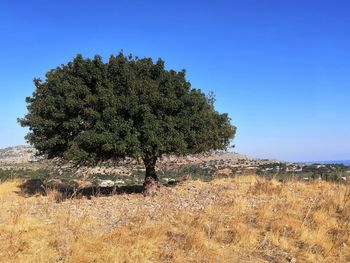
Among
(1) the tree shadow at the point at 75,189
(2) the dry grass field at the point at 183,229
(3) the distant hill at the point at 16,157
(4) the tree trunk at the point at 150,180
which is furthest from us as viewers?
(3) the distant hill at the point at 16,157

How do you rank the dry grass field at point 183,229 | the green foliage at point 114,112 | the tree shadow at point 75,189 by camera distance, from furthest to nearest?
the tree shadow at point 75,189 → the green foliage at point 114,112 → the dry grass field at point 183,229

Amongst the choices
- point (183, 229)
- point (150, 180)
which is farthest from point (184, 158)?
point (183, 229)

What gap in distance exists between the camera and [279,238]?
9.99 m

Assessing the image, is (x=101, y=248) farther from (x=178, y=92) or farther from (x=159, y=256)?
(x=178, y=92)

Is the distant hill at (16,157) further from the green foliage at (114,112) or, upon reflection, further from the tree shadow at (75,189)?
the green foliage at (114,112)

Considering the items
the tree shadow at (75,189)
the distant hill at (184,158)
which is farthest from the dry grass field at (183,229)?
the distant hill at (184,158)

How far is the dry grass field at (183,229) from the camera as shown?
27.9 feet

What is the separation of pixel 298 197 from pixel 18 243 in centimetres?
1104

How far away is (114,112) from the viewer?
14867 mm

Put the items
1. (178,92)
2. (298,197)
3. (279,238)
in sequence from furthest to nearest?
(178,92) < (298,197) < (279,238)

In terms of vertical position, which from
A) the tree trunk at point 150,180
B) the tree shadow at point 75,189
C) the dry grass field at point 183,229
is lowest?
the dry grass field at point 183,229

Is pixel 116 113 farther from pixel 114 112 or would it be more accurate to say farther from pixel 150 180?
pixel 150 180

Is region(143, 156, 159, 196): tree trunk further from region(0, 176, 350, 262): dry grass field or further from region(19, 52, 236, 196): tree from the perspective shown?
region(0, 176, 350, 262): dry grass field

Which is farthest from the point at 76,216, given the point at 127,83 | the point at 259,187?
the point at 259,187
